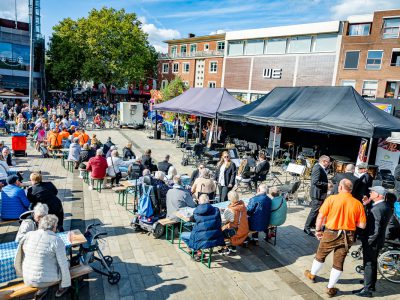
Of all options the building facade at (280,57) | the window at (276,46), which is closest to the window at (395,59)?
the building facade at (280,57)

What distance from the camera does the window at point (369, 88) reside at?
94.4 ft

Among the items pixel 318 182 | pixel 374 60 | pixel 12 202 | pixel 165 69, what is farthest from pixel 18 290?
pixel 165 69

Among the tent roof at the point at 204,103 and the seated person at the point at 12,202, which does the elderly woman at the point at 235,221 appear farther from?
the tent roof at the point at 204,103

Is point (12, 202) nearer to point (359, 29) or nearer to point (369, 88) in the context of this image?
point (369, 88)

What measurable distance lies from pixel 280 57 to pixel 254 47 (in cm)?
415

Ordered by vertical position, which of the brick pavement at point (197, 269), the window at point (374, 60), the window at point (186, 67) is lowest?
the brick pavement at point (197, 269)

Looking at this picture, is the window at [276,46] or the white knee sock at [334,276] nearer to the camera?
the white knee sock at [334,276]

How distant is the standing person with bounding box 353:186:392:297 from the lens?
494cm

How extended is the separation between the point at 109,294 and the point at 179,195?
2425 millimetres

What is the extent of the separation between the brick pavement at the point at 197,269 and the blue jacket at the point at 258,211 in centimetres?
63

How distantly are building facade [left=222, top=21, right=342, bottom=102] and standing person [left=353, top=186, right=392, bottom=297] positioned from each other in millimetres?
29055

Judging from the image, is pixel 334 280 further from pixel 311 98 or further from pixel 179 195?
pixel 311 98

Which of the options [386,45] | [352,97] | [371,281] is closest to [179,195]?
[371,281]

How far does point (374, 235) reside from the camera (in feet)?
16.2
